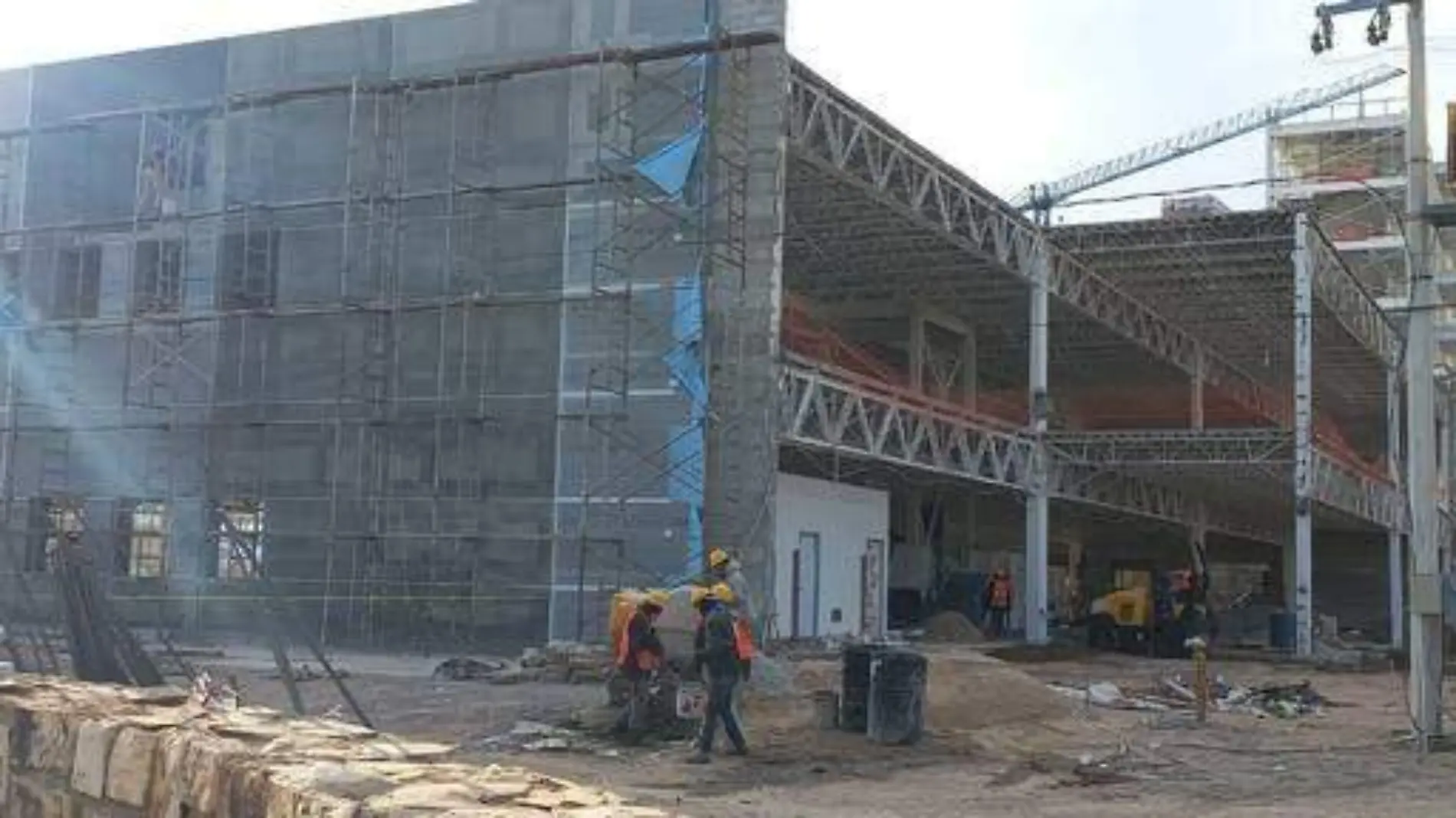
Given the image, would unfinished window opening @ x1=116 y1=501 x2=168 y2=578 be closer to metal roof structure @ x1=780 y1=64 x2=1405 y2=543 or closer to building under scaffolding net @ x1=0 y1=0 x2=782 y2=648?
building under scaffolding net @ x1=0 y1=0 x2=782 y2=648

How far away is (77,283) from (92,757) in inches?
1094

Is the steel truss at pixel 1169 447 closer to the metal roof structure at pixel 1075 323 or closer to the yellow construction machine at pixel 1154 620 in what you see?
the metal roof structure at pixel 1075 323

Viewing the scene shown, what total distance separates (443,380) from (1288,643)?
24.7m

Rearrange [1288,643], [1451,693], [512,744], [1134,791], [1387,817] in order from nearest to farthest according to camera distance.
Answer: [1387,817] → [1134,791] → [512,744] → [1451,693] → [1288,643]

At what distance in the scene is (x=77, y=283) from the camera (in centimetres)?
3391

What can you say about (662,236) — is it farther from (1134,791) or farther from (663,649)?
(1134,791)

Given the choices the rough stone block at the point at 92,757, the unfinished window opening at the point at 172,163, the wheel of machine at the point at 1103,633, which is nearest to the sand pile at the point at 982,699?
the rough stone block at the point at 92,757

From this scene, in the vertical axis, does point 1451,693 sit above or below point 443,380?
below

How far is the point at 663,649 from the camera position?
1797cm

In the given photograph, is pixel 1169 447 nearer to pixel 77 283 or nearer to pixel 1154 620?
pixel 1154 620

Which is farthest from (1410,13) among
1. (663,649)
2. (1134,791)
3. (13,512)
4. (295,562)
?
(13,512)

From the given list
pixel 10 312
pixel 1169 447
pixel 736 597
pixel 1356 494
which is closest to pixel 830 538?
pixel 1169 447

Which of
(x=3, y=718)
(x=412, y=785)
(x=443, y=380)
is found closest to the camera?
(x=412, y=785)

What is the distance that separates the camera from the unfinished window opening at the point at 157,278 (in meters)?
32.6
